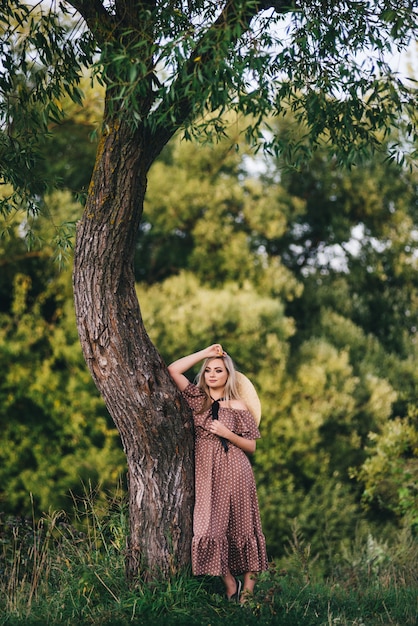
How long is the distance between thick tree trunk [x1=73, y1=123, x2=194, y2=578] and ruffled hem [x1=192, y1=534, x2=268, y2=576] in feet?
0.34

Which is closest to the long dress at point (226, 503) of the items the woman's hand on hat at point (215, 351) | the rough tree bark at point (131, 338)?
the rough tree bark at point (131, 338)

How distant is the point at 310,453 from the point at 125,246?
8902mm

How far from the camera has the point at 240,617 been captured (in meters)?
4.56

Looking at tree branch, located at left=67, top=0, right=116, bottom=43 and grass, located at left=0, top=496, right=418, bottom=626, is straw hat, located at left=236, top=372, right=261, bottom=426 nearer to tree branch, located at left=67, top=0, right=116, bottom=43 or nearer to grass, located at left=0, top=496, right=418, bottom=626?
grass, located at left=0, top=496, right=418, bottom=626

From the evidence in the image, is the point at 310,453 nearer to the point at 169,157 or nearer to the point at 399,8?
the point at 169,157

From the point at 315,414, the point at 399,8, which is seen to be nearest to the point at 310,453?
the point at 315,414

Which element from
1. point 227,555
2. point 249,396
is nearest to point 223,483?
point 227,555

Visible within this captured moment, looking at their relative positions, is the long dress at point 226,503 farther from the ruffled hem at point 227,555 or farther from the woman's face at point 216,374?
the woman's face at point 216,374

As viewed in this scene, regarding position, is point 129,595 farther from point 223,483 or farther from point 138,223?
point 138,223

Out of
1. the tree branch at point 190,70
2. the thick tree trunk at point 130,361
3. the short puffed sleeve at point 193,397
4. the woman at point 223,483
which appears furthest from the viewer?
the short puffed sleeve at point 193,397

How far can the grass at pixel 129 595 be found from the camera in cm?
454

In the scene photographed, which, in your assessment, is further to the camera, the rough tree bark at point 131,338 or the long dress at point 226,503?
the long dress at point 226,503

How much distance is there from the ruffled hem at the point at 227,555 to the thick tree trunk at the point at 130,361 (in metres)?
0.10

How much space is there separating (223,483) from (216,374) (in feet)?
2.46
